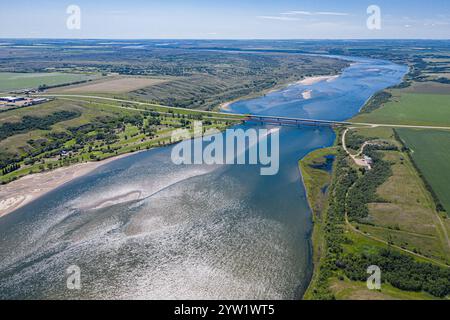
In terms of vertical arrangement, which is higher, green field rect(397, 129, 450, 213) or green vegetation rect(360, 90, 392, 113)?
green vegetation rect(360, 90, 392, 113)

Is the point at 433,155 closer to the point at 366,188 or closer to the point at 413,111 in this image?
the point at 366,188

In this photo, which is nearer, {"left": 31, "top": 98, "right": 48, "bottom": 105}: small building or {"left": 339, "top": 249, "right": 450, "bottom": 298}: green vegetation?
{"left": 339, "top": 249, "right": 450, "bottom": 298}: green vegetation

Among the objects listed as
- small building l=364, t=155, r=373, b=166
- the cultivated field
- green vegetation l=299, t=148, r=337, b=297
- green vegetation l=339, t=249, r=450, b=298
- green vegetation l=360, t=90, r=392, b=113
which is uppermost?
the cultivated field

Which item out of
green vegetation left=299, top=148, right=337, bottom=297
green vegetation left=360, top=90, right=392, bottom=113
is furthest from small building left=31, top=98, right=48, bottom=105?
green vegetation left=360, top=90, right=392, bottom=113

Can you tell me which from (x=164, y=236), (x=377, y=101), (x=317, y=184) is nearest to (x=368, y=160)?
(x=317, y=184)

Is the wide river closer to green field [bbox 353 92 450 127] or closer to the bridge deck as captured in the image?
the bridge deck

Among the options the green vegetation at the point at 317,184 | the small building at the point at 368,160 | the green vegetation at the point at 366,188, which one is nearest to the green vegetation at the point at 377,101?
the green vegetation at the point at 317,184
